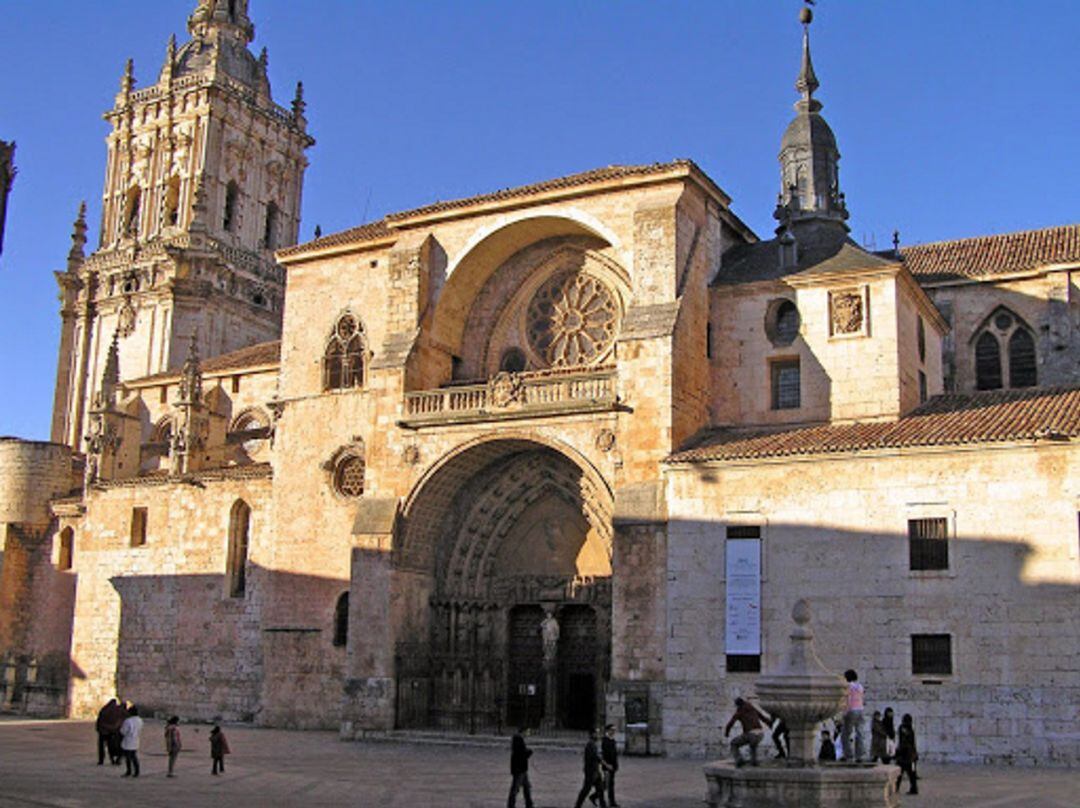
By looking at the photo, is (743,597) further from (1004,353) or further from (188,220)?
(188,220)

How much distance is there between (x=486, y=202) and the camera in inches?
1078

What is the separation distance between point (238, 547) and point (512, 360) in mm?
8797

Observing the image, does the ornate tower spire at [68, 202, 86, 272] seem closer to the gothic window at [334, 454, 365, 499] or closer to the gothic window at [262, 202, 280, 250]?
the gothic window at [262, 202, 280, 250]

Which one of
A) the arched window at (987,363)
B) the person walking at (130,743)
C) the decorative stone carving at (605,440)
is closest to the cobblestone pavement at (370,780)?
the person walking at (130,743)

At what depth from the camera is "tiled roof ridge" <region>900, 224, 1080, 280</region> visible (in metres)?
28.2

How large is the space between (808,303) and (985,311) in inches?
239

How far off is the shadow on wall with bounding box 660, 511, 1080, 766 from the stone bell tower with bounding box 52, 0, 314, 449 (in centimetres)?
3183

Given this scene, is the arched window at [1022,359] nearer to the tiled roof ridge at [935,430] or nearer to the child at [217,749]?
the tiled roof ridge at [935,430]

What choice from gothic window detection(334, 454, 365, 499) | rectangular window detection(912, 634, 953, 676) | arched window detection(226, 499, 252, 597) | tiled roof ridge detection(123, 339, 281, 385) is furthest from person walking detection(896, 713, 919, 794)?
tiled roof ridge detection(123, 339, 281, 385)

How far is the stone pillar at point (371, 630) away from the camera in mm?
25641

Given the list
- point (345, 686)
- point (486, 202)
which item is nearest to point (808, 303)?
point (486, 202)

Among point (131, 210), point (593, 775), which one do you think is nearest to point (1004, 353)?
point (593, 775)

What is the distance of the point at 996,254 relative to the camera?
29.5m

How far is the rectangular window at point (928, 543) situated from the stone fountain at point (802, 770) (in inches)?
271
